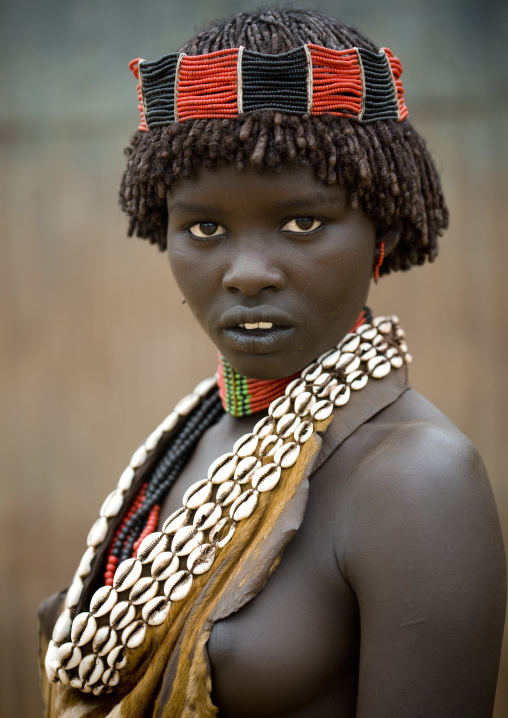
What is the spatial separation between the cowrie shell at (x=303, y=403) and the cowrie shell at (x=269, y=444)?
62 millimetres

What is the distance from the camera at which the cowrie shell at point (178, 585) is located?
125cm

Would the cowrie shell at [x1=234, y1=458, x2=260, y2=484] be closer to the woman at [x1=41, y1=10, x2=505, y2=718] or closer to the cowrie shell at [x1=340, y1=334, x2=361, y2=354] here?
the woman at [x1=41, y1=10, x2=505, y2=718]

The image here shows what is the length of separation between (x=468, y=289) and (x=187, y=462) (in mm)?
1621


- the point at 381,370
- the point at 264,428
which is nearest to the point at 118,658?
the point at 264,428

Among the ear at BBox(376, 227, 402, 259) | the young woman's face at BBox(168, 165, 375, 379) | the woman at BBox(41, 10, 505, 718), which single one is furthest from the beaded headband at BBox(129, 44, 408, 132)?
the ear at BBox(376, 227, 402, 259)

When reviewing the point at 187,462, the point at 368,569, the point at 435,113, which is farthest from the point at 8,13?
the point at 368,569

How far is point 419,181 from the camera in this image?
1368 millimetres

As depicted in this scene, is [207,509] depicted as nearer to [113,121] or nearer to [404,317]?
[404,317]

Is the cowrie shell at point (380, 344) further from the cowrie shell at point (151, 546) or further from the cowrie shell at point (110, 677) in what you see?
the cowrie shell at point (110, 677)

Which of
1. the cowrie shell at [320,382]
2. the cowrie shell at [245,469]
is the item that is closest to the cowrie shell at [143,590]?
the cowrie shell at [245,469]

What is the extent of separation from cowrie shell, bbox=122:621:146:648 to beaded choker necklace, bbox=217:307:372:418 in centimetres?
46

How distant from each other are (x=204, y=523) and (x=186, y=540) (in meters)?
0.04

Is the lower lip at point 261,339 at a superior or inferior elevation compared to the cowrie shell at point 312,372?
superior

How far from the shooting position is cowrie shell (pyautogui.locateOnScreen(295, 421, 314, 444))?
1.26 metres
